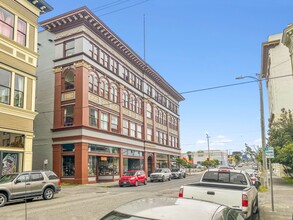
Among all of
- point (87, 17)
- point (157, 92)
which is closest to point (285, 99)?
point (157, 92)

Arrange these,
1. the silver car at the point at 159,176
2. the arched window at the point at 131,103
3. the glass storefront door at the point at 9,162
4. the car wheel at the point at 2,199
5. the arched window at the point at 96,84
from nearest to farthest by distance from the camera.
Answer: the car wheel at the point at 2,199 < the glass storefront door at the point at 9,162 < the arched window at the point at 96,84 < the silver car at the point at 159,176 < the arched window at the point at 131,103

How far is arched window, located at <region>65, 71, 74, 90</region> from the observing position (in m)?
34.0

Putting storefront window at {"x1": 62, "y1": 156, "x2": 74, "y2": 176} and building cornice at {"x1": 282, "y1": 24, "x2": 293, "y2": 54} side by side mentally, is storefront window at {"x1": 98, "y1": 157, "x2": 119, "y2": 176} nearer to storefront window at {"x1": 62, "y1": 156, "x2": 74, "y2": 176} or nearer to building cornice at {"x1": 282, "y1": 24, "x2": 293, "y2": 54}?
storefront window at {"x1": 62, "y1": 156, "x2": 74, "y2": 176}

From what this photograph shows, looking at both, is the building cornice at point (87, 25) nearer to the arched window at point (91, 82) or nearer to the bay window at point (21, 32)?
the arched window at point (91, 82)

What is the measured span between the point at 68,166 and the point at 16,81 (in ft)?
41.0

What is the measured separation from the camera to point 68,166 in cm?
3225

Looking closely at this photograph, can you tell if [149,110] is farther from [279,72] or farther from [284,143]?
[284,143]

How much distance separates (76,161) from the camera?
103ft

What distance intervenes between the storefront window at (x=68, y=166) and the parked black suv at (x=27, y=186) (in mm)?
13691

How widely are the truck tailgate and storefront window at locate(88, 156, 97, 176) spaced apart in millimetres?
24777

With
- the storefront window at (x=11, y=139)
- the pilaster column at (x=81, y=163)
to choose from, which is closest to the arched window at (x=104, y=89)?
the pilaster column at (x=81, y=163)

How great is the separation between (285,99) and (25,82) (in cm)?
4386

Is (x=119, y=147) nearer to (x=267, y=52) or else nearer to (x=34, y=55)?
(x=34, y=55)

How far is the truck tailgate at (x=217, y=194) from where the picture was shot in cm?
849
